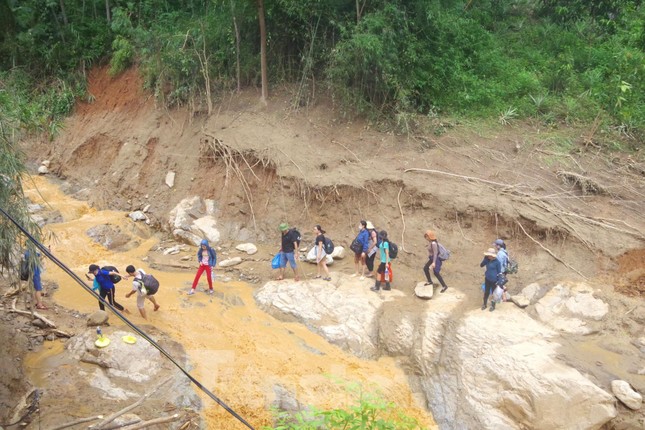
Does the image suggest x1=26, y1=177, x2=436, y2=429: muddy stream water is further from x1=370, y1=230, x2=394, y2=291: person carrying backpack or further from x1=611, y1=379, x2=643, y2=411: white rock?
x1=611, y1=379, x2=643, y2=411: white rock

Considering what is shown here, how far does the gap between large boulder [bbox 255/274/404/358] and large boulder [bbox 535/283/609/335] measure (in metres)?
2.61

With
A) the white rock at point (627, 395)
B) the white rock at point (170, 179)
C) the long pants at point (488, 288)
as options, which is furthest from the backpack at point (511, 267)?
the white rock at point (170, 179)

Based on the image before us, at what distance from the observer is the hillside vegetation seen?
45.0 feet

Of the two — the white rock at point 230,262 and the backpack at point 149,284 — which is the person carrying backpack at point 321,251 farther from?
the backpack at point 149,284

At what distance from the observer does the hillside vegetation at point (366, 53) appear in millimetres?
13719

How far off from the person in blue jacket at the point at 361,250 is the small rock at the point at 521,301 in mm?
2831

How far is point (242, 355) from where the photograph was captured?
920 centimetres

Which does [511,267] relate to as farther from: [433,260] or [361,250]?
[361,250]

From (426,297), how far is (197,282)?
14.4 feet

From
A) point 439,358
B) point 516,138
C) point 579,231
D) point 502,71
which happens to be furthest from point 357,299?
point 502,71

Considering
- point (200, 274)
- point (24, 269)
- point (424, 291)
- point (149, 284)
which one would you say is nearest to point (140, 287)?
point (149, 284)

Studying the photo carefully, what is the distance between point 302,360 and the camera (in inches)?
365

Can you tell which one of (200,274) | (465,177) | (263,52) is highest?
(263,52)

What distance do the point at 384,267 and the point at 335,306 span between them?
3.87ft
